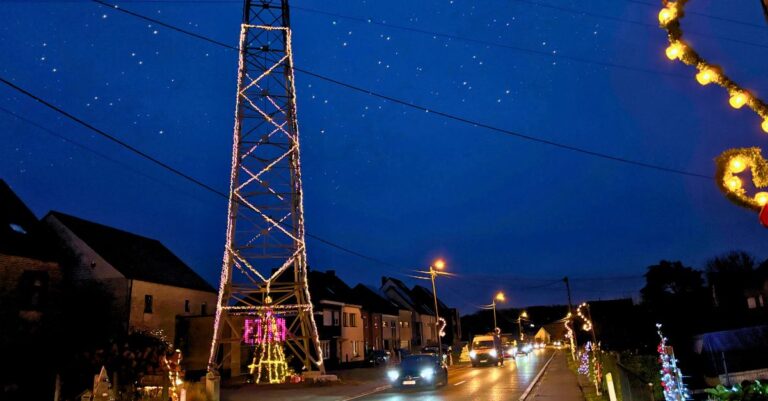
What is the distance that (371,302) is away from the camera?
183ft

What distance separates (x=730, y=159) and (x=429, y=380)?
60.0 feet

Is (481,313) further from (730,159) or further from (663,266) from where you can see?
(730,159)

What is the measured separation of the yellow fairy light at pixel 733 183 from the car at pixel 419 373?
18.0m

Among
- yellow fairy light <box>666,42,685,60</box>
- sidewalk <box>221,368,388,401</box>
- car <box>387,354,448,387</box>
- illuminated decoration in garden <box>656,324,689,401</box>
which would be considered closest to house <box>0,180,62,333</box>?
sidewalk <box>221,368,388,401</box>

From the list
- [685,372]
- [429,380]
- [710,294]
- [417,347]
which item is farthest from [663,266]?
[429,380]

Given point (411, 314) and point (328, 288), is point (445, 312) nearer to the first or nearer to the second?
point (411, 314)

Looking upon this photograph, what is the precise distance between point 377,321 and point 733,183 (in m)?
50.4

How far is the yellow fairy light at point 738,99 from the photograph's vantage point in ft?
20.6

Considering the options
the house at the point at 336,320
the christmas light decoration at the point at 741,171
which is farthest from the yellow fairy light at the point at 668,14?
the house at the point at 336,320

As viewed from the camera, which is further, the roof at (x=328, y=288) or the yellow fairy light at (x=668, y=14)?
the roof at (x=328, y=288)

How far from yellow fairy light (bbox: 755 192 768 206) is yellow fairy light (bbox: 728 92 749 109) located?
106cm

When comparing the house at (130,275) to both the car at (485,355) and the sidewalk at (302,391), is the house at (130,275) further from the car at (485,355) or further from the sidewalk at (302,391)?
the car at (485,355)

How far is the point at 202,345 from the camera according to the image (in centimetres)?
3334

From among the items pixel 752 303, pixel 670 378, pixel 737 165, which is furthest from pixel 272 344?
pixel 752 303
